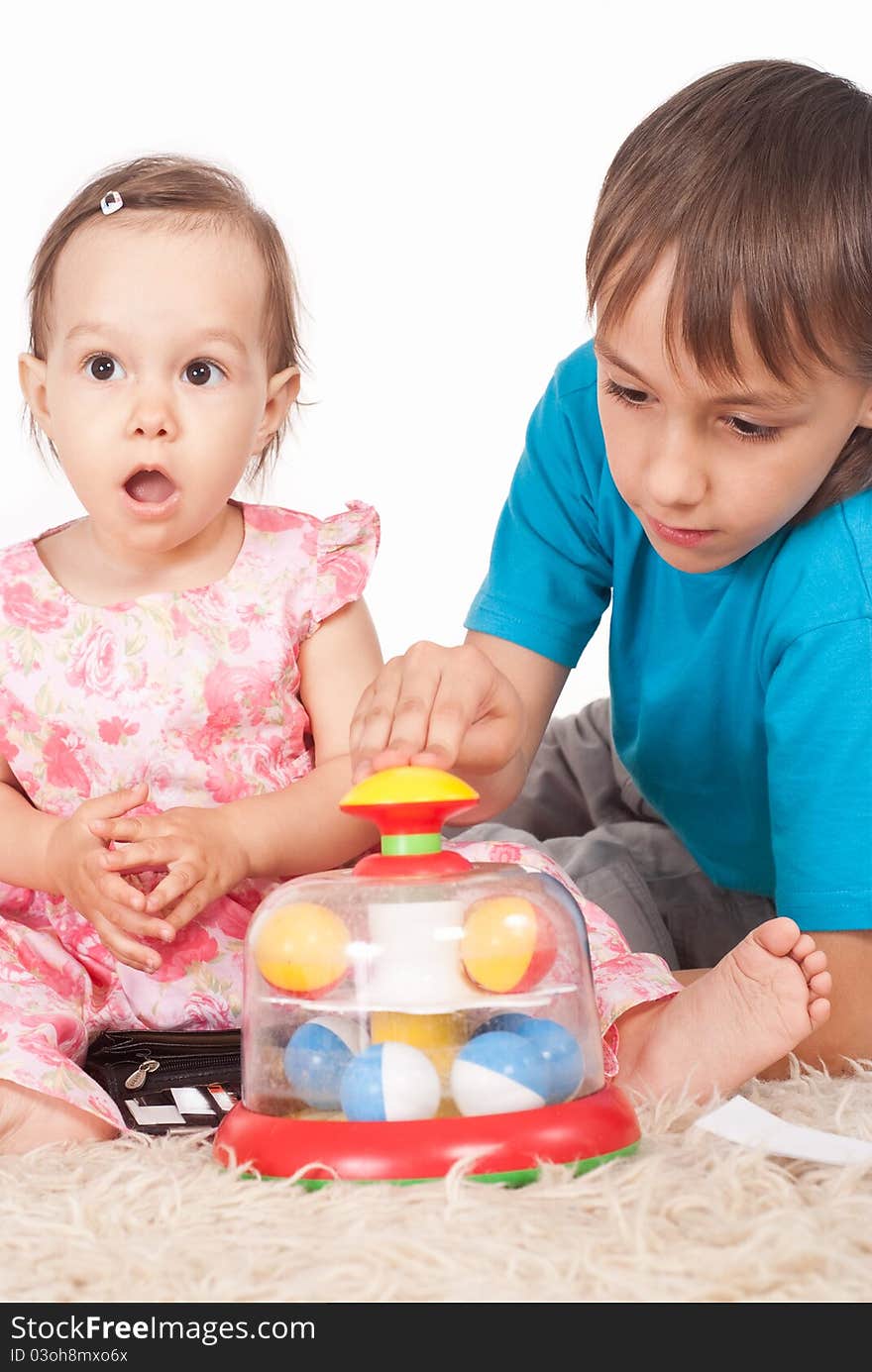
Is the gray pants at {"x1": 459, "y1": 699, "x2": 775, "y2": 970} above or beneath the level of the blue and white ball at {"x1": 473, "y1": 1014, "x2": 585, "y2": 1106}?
beneath

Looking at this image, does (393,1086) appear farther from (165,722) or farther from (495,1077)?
(165,722)

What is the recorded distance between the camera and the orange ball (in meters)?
0.93

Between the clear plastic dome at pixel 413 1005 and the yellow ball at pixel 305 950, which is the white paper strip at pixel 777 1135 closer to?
the clear plastic dome at pixel 413 1005

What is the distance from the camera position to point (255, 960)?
0.99 m

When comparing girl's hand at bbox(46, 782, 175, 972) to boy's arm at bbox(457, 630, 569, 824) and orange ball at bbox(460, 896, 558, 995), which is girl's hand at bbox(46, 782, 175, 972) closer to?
orange ball at bbox(460, 896, 558, 995)

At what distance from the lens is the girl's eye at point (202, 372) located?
134 centimetres

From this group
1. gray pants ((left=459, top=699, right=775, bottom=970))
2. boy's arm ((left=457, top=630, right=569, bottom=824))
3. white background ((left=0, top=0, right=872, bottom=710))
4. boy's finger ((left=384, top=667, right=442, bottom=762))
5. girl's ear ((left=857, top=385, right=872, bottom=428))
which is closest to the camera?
boy's finger ((left=384, top=667, right=442, bottom=762))

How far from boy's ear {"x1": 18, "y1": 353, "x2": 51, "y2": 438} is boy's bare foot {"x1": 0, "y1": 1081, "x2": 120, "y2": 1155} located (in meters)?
0.58

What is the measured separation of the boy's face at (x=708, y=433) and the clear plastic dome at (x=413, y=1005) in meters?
0.37

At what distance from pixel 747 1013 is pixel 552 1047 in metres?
0.21

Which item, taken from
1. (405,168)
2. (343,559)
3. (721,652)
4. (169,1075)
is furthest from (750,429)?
(405,168)

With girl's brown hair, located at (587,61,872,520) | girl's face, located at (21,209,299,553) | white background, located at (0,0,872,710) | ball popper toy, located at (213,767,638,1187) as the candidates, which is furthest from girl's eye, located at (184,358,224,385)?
white background, located at (0,0,872,710)

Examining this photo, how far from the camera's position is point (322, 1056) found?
0.93m

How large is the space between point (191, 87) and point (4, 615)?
5.07 feet
